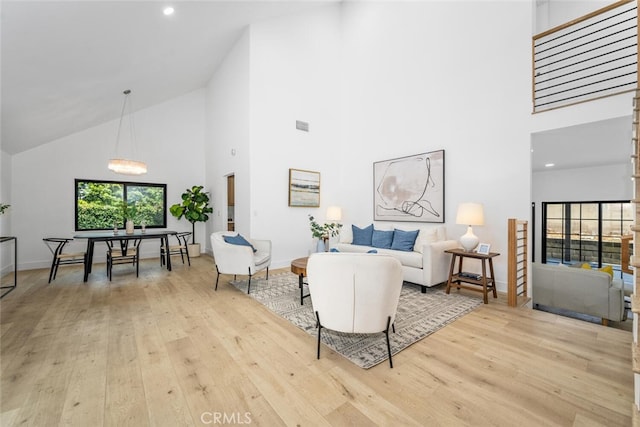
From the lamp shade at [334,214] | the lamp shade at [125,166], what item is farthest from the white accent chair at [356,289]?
the lamp shade at [125,166]

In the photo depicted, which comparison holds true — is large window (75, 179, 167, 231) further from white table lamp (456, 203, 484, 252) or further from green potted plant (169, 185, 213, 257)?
white table lamp (456, 203, 484, 252)

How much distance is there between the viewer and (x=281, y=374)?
6.33ft

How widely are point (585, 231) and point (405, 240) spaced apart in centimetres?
523

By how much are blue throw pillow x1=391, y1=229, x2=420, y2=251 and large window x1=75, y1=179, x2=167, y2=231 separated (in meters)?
5.19

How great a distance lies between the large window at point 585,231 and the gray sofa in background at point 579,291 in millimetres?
3313

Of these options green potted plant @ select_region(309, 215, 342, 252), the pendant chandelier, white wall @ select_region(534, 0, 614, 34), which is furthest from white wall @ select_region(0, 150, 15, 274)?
white wall @ select_region(534, 0, 614, 34)

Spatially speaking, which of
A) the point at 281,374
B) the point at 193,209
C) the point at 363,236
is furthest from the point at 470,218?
the point at 193,209

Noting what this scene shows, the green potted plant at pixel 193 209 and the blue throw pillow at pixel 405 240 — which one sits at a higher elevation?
the green potted plant at pixel 193 209

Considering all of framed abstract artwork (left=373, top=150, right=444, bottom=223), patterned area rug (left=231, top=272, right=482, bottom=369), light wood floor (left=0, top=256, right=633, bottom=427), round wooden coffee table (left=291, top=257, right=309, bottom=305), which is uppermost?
framed abstract artwork (left=373, top=150, right=444, bottom=223)

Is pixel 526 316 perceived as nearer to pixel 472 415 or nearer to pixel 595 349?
pixel 595 349

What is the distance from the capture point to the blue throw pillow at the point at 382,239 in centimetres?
473

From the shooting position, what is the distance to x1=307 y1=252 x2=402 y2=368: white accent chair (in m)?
1.95

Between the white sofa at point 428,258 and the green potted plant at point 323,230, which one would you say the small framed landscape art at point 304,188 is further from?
the white sofa at point 428,258

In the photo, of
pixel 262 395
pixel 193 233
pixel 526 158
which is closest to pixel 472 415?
pixel 262 395
